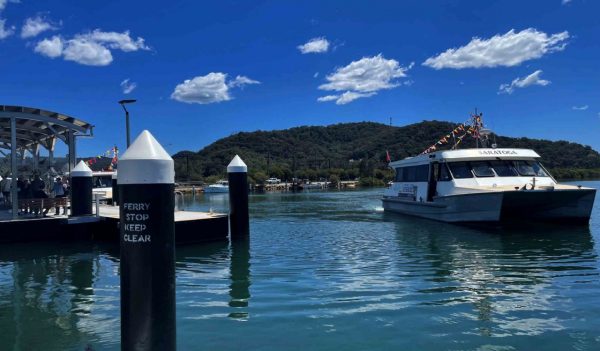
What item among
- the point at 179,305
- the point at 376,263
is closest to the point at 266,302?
the point at 179,305

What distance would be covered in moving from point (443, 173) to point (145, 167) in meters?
19.4

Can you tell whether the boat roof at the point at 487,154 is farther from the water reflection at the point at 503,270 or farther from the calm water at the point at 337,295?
the calm water at the point at 337,295

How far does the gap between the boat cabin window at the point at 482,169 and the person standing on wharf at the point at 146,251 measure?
1895cm

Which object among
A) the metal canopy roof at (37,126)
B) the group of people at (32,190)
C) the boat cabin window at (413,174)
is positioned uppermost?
the metal canopy roof at (37,126)

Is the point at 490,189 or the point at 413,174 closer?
the point at 490,189

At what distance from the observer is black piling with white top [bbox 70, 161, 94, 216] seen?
1798cm

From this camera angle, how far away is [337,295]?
913 centimetres

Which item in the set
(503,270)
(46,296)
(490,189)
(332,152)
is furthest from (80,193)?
(332,152)

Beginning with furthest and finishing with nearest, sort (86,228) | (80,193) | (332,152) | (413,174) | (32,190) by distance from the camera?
(332,152)
(413,174)
(32,190)
(80,193)
(86,228)

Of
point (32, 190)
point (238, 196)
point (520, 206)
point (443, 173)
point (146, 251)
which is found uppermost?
point (443, 173)

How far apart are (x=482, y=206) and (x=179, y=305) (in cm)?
1440

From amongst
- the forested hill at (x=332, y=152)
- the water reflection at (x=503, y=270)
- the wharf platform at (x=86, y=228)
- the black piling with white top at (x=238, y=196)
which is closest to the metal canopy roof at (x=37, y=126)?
the wharf platform at (x=86, y=228)

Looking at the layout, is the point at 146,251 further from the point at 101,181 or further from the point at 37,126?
the point at 101,181

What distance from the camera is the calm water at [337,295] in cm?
680
